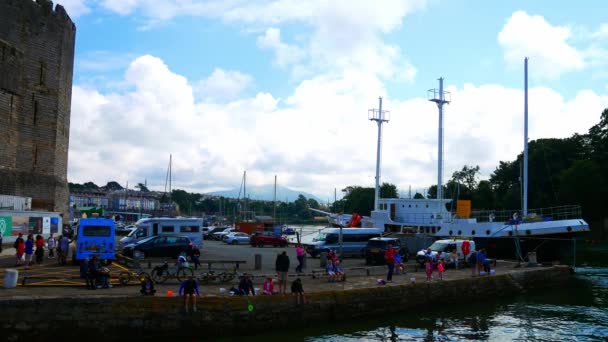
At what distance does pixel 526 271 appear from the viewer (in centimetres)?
3061

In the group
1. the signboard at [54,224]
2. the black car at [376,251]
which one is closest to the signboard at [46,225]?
the signboard at [54,224]

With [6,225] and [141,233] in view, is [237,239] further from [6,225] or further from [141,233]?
[6,225]

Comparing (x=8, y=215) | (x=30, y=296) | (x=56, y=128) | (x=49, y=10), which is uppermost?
A: (x=49, y=10)

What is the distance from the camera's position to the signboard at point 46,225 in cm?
3311

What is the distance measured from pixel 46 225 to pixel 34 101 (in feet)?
44.9

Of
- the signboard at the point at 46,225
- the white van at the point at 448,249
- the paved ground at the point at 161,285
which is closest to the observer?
the paved ground at the point at 161,285

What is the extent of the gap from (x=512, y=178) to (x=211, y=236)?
5910cm

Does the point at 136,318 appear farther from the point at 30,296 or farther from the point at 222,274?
the point at 222,274

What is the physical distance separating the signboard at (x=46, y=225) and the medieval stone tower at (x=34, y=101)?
21.3 feet

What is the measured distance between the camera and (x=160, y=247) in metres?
30.2

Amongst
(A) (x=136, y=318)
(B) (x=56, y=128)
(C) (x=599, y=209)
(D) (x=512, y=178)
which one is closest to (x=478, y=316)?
(A) (x=136, y=318)

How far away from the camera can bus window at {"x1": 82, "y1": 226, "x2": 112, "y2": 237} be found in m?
25.5

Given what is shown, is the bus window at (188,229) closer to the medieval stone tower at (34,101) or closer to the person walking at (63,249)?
the person walking at (63,249)

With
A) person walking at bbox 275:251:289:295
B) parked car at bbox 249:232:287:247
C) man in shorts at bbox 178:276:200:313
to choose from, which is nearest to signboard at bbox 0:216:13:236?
man in shorts at bbox 178:276:200:313
